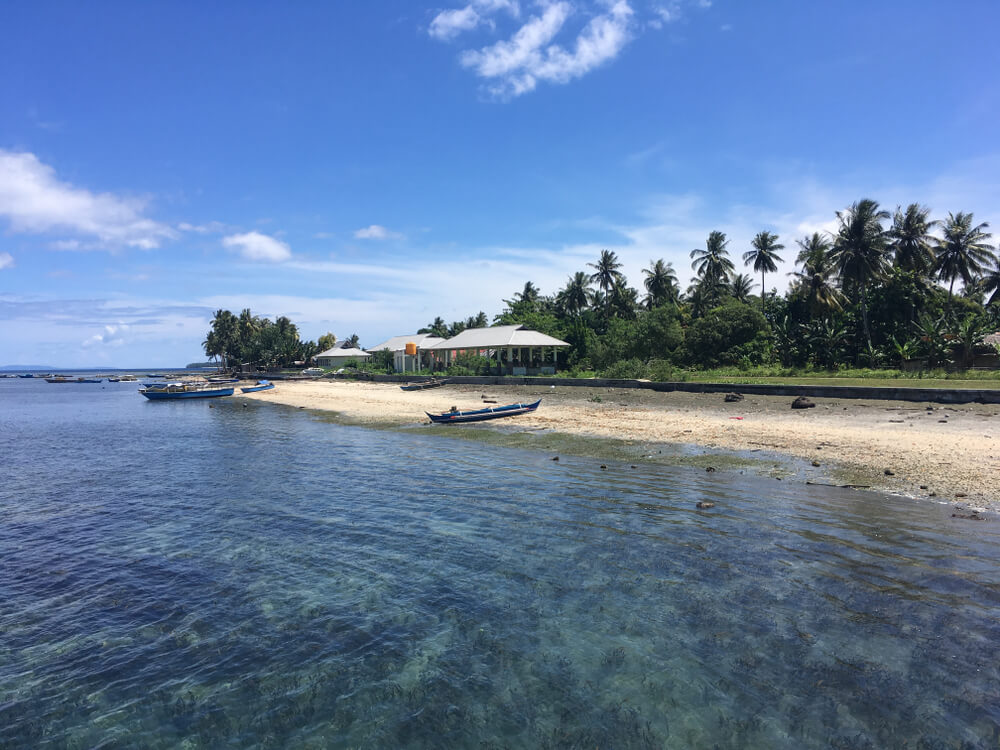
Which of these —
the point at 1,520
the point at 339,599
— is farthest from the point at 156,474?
the point at 339,599

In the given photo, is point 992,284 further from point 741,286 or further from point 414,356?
point 414,356

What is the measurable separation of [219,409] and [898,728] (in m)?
44.4

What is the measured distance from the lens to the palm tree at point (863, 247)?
143 feet

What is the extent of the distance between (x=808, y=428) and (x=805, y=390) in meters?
9.49

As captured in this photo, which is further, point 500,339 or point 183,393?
point 183,393

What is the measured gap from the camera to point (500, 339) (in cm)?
4950

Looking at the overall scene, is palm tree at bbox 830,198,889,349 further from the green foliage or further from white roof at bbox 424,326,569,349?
white roof at bbox 424,326,569,349

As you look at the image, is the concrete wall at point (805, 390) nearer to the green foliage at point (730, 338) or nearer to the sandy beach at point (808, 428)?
the sandy beach at point (808, 428)

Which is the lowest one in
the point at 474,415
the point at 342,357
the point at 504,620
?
the point at 504,620

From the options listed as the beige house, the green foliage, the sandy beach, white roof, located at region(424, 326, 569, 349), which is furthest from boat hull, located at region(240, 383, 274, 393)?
the green foliage

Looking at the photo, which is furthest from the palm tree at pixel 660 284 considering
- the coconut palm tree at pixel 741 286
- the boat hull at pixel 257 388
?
the boat hull at pixel 257 388

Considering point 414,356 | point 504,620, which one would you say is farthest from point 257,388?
point 504,620

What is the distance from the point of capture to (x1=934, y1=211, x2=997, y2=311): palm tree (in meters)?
45.1

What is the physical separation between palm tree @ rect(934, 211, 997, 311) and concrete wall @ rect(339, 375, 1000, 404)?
90.0 feet
